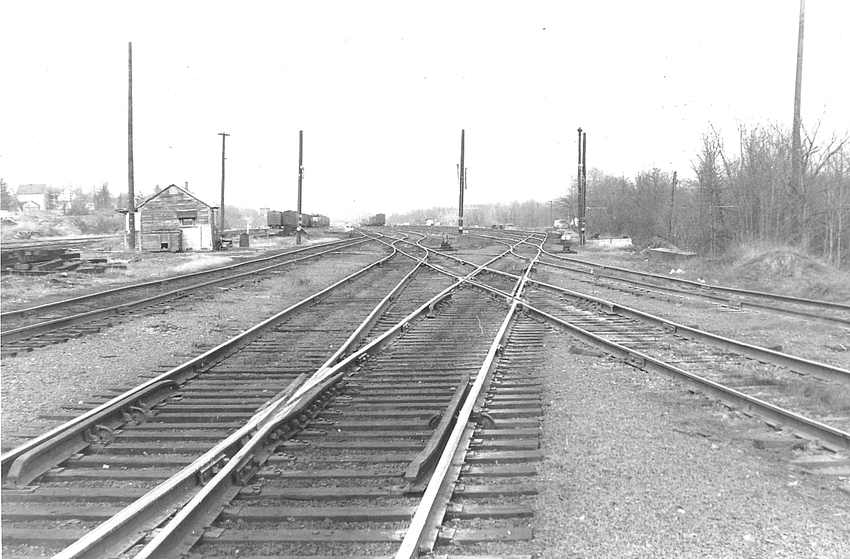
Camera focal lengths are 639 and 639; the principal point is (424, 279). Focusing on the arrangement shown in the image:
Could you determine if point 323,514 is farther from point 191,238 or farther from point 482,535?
point 191,238

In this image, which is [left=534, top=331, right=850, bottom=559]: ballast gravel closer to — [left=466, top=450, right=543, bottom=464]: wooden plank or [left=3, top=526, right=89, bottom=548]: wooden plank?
[left=466, top=450, right=543, bottom=464]: wooden plank

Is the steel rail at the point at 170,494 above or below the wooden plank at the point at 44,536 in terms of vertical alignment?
above

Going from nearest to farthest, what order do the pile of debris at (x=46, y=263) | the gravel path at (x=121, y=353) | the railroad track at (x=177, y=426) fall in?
the railroad track at (x=177, y=426), the gravel path at (x=121, y=353), the pile of debris at (x=46, y=263)

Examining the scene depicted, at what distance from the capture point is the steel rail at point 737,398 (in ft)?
17.0

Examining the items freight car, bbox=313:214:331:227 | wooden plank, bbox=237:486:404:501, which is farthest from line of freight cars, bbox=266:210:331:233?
wooden plank, bbox=237:486:404:501

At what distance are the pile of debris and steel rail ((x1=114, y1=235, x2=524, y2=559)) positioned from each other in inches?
669

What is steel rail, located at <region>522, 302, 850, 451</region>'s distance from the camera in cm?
517


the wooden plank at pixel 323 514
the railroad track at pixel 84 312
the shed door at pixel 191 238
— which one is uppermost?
the shed door at pixel 191 238

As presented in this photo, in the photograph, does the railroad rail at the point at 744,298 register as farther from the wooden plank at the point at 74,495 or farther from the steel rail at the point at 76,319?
the wooden plank at the point at 74,495

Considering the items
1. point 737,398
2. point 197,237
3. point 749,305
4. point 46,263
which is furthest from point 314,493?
point 197,237

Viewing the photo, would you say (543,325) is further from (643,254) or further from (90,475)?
(643,254)

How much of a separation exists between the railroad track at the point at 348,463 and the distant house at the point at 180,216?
28.7 m

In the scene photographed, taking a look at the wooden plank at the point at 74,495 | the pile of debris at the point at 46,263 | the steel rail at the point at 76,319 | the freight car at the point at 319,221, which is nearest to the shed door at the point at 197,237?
the pile of debris at the point at 46,263

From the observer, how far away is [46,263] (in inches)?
840
